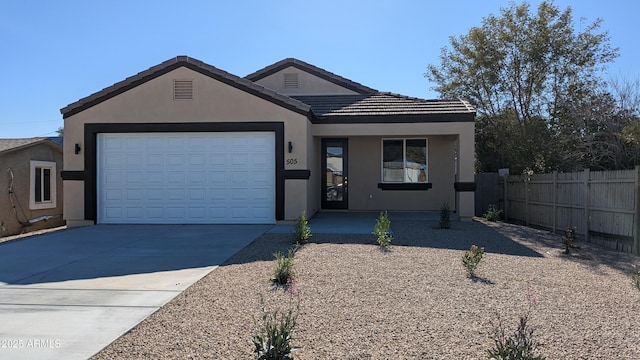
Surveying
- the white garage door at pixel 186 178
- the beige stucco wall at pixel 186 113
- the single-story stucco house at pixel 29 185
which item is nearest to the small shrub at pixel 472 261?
the beige stucco wall at pixel 186 113

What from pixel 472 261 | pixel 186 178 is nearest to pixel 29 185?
pixel 186 178

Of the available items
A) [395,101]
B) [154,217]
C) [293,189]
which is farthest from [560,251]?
[154,217]

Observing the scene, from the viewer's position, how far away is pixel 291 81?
63.2 feet

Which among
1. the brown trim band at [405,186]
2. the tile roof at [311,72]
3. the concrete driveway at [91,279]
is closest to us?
the concrete driveway at [91,279]

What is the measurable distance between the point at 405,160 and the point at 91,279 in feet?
39.3

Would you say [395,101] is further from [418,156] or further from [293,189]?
[293,189]

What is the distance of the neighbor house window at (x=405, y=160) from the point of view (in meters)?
17.1

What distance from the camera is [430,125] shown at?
49.4 ft

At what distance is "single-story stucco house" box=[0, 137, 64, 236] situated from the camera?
58.8 ft

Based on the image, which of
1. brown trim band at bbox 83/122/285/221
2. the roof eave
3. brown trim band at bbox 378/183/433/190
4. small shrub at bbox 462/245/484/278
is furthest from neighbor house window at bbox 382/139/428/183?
the roof eave

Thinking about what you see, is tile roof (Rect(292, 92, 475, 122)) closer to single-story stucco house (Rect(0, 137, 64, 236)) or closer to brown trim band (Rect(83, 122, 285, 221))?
brown trim band (Rect(83, 122, 285, 221))

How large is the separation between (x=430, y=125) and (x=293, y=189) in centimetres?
481

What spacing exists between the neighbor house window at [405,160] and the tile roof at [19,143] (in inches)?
535

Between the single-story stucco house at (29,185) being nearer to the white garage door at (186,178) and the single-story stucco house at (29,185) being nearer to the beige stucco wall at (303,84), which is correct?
the white garage door at (186,178)
